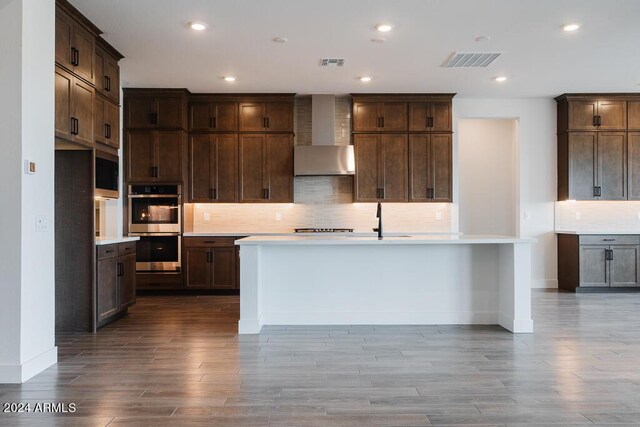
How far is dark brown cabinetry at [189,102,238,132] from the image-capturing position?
6887 millimetres

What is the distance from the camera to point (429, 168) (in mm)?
6938

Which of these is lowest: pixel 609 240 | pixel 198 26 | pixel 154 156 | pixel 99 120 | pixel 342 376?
pixel 342 376

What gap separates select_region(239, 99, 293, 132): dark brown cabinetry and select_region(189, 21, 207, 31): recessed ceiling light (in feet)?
8.09

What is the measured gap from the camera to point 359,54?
5.18m

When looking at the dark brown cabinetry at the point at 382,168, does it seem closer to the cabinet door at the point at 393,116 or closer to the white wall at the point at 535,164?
the cabinet door at the point at 393,116

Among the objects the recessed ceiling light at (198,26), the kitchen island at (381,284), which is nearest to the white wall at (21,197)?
the recessed ceiling light at (198,26)

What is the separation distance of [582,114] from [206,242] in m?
5.90

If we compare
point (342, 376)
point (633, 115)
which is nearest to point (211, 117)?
point (342, 376)

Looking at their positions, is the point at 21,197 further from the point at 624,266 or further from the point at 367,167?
the point at 624,266

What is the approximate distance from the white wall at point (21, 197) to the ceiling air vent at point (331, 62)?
2.94 m

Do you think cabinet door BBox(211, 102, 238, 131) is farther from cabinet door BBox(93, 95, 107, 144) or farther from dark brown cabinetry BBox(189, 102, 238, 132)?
cabinet door BBox(93, 95, 107, 144)

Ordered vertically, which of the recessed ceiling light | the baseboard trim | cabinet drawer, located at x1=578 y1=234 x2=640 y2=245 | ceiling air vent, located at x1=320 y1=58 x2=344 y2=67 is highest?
ceiling air vent, located at x1=320 y1=58 x2=344 y2=67

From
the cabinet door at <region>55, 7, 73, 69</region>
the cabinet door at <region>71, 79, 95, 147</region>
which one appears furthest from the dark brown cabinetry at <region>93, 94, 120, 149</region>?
the cabinet door at <region>55, 7, 73, 69</region>

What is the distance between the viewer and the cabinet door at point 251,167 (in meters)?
6.89
